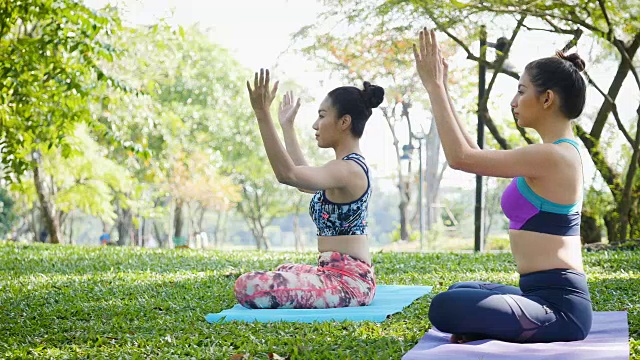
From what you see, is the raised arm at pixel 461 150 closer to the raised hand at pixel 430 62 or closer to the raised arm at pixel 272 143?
the raised hand at pixel 430 62

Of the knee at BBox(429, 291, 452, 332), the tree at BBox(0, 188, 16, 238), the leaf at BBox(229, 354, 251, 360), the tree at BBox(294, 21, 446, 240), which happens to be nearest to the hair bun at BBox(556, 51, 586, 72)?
the knee at BBox(429, 291, 452, 332)

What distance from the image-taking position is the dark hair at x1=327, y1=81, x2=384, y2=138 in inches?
185

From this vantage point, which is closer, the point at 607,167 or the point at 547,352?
the point at 547,352

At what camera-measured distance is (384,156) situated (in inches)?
1121

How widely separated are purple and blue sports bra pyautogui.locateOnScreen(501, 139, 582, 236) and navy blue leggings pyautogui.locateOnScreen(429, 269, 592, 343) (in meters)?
0.19

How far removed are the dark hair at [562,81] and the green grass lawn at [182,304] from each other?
1.07m

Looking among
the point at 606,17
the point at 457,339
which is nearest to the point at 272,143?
the point at 457,339

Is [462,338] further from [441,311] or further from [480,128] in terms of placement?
[480,128]

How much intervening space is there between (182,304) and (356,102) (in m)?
1.66

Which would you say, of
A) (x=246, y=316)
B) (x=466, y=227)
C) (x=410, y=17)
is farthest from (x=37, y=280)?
(x=466, y=227)

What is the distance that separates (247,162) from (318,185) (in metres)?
22.4

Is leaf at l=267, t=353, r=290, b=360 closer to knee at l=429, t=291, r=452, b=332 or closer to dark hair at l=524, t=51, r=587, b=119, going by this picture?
knee at l=429, t=291, r=452, b=332

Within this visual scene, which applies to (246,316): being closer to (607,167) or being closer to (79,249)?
(79,249)

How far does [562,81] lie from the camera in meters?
3.42
